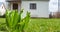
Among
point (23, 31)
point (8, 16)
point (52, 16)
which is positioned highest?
point (8, 16)

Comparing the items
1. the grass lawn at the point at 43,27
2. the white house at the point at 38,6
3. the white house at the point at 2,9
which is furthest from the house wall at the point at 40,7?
the grass lawn at the point at 43,27

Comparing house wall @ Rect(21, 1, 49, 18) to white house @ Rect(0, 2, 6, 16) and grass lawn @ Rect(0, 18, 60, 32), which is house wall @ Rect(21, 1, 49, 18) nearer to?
white house @ Rect(0, 2, 6, 16)

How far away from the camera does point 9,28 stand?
7.66 ft

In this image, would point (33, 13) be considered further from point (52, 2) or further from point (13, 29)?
point (13, 29)

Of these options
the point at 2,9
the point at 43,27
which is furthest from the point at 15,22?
the point at 2,9

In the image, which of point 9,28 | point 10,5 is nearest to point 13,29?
point 9,28

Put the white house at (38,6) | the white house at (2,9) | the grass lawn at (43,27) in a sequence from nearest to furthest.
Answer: the grass lawn at (43,27)
the white house at (2,9)
the white house at (38,6)

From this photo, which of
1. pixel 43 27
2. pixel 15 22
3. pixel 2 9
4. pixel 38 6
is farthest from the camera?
pixel 2 9

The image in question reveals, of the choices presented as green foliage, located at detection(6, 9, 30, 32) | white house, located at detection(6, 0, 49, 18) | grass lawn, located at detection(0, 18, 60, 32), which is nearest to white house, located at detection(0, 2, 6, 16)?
white house, located at detection(6, 0, 49, 18)

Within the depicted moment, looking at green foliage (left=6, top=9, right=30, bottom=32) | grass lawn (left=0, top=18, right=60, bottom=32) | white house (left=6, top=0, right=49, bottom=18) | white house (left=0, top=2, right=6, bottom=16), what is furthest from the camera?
white house (left=6, top=0, right=49, bottom=18)

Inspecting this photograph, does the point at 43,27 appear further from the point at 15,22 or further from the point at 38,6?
the point at 38,6

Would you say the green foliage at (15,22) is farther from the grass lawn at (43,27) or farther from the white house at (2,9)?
the white house at (2,9)

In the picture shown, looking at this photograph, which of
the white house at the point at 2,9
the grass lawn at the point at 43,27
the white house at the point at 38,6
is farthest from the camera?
the white house at the point at 38,6

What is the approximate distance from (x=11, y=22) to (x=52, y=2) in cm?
2494
